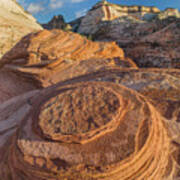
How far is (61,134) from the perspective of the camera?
109cm

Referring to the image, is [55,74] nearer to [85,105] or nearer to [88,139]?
[85,105]

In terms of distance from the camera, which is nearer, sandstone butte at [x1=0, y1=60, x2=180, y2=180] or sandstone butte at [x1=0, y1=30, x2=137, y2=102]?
sandstone butte at [x1=0, y1=60, x2=180, y2=180]

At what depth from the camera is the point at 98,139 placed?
3.47ft

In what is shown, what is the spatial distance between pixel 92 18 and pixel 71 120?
40.2 ft

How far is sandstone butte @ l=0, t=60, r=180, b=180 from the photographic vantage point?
0.95 metres

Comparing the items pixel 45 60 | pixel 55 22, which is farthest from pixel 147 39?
pixel 55 22

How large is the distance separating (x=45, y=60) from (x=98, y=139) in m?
2.67

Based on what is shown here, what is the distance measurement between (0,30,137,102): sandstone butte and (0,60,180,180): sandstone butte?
1.75 meters

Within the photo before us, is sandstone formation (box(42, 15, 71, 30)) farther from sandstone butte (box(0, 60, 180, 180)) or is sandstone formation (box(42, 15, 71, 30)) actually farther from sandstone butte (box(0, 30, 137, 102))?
sandstone butte (box(0, 60, 180, 180))

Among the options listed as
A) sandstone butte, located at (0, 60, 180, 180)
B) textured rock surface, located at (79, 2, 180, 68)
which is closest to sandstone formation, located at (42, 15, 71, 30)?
textured rock surface, located at (79, 2, 180, 68)

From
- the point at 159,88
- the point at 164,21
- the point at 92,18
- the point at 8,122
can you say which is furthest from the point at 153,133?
the point at 92,18

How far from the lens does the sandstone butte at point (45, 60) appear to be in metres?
3.17

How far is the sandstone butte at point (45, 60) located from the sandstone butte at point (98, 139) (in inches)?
69.0

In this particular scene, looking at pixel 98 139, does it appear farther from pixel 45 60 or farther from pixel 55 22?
pixel 55 22
